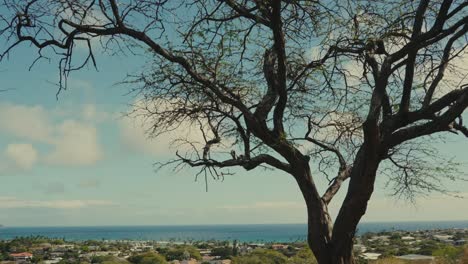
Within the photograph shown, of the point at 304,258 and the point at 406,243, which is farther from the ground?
the point at 406,243

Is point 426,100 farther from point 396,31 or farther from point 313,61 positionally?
point 313,61

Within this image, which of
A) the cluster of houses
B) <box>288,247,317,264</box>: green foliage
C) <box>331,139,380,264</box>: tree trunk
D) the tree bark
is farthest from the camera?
<box>288,247,317,264</box>: green foliage

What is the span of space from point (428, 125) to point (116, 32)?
10.9 feet

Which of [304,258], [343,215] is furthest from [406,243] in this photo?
[343,215]

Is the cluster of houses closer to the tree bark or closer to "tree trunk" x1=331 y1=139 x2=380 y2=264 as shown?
the tree bark

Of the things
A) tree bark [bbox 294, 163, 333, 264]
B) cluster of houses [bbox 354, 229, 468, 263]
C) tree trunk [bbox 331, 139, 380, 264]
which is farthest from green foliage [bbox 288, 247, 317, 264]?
tree trunk [bbox 331, 139, 380, 264]

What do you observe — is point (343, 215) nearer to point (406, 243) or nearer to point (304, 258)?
point (304, 258)

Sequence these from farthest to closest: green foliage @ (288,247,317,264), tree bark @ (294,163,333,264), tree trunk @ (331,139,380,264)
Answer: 1. green foliage @ (288,247,317,264)
2. tree bark @ (294,163,333,264)
3. tree trunk @ (331,139,380,264)

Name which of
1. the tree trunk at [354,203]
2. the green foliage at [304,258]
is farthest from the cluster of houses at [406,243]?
the tree trunk at [354,203]

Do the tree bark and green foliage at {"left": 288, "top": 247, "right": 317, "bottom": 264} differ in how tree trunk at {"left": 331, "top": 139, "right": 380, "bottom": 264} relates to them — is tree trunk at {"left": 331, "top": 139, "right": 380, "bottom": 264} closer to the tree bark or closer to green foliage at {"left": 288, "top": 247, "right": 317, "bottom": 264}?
the tree bark

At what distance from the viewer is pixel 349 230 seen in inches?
219

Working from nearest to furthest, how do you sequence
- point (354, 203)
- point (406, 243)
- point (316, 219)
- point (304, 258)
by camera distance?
1. point (354, 203)
2. point (316, 219)
3. point (304, 258)
4. point (406, 243)

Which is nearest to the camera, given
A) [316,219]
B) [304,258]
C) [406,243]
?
[316,219]

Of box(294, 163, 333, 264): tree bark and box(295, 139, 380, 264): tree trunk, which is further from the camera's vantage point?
box(294, 163, 333, 264): tree bark
